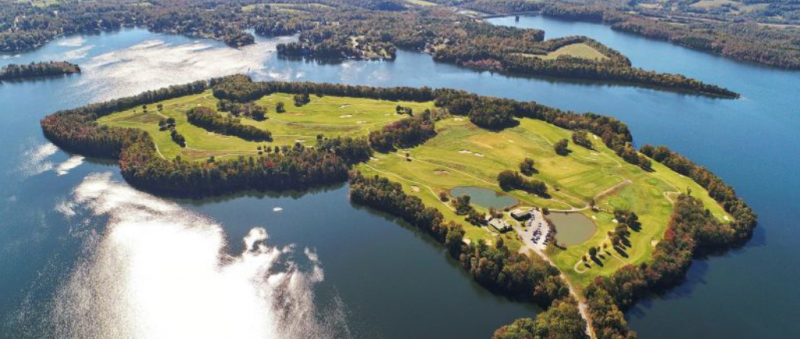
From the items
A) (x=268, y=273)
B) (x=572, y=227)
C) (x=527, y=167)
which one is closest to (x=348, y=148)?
(x=527, y=167)

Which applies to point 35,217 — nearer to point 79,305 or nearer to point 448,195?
point 79,305

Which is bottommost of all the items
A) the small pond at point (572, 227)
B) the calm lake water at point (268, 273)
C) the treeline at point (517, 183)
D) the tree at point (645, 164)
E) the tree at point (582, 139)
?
the calm lake water at point (268, 273)

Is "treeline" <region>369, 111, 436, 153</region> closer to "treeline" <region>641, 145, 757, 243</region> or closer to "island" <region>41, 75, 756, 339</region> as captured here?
"island" <region>41, 75, 756, 339</region>

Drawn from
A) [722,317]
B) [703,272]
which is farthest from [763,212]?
[722,317]

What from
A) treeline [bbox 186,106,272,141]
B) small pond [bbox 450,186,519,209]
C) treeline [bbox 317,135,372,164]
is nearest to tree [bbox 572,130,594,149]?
small pond [bbox 450,186,519,209]

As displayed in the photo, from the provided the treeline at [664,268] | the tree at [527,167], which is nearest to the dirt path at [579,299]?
the treeline at [664,268]

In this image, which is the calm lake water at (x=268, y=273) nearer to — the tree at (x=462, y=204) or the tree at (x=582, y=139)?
the tree at (x=462, y=204)

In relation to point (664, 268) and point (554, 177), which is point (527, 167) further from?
point (664, 268)
